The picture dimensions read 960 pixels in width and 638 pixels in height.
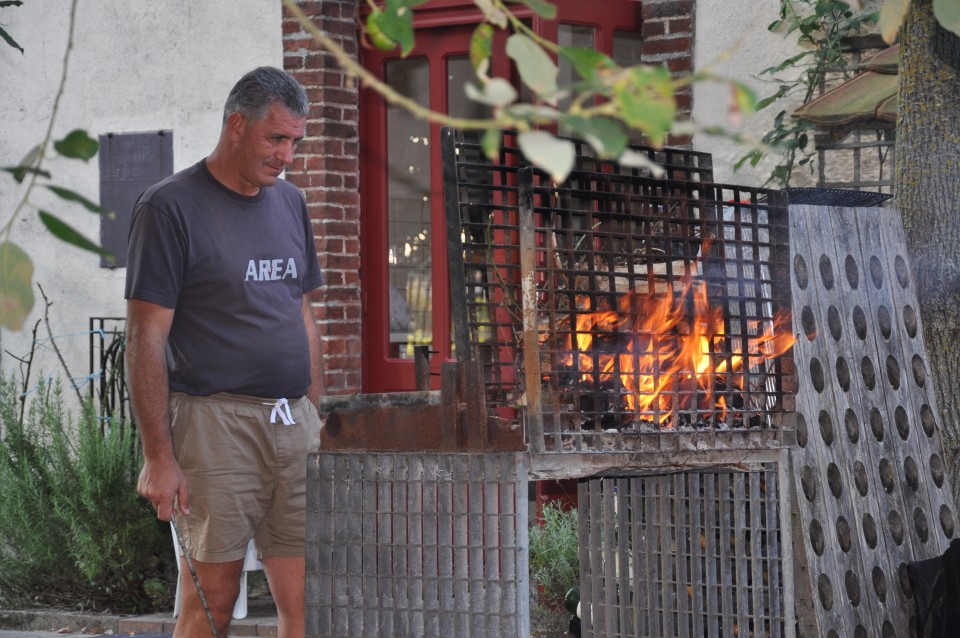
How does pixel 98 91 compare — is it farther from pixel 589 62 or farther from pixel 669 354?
pixel 589 62

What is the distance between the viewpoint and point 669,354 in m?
3.23

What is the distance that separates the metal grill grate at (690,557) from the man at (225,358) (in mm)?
896

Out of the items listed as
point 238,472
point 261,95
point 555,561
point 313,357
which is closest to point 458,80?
point 555,561

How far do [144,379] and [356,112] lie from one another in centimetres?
369

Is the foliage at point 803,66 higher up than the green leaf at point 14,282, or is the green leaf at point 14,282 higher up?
the foliage at point 803,66

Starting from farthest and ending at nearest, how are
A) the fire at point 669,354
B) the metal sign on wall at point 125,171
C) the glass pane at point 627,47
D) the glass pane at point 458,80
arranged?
1. the metal sign on wall at point 125,171
2. the glass pane at point 458,80
3. the glass pane at point 627,47
4. the fire at point 669,354

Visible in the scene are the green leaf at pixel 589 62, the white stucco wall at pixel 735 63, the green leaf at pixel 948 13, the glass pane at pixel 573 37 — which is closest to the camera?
the green leaf at pixel 589 62

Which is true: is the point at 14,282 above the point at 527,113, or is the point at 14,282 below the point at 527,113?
below

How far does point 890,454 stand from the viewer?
13.0ft

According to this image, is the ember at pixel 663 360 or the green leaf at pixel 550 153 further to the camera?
the ember at pixel 663 360

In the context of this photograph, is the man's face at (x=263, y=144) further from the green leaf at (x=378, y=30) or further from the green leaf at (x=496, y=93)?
the green leaf at (x=496, y=93)

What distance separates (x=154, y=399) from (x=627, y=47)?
13.2 feet

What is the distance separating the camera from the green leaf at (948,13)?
2.08 meters

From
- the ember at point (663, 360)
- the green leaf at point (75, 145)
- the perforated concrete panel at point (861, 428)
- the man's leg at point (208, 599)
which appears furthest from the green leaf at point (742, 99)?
the man's leg at point (208, 599)
